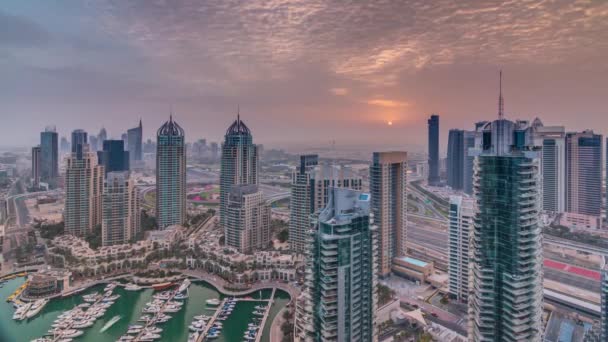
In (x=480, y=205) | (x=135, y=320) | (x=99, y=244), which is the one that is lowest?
(x=135, y=320)

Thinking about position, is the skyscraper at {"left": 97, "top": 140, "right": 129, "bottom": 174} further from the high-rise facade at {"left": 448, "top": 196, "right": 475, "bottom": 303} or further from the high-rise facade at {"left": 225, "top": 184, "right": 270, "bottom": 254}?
the high-rise facade at {"left": 448, "top": 196, "right": 475, "bottom": 303}

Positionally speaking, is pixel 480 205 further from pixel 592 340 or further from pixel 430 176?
pixel 430 176

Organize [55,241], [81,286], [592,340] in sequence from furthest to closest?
[55,241] → [81,286] → [592,340]

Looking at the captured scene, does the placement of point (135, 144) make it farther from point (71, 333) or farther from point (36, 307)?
point (71, 333)

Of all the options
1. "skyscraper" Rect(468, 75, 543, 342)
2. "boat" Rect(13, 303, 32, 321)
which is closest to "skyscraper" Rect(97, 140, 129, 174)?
"boat" Rect(13, 303, 32, 321)

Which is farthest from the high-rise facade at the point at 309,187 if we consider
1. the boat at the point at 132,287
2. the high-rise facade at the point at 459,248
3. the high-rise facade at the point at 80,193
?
the high-rise facade at the point at 80,193

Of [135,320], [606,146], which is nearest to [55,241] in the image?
[135,320]

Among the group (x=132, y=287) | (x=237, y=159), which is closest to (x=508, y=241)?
(x=132, y=287)
